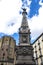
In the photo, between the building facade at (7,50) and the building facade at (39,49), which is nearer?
the building facade at (39,49)

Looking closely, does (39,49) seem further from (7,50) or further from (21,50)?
(7,50)

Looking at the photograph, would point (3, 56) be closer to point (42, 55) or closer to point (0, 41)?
point (0, 41)

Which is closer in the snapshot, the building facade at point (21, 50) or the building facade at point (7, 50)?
the building facade at point (21, 50)

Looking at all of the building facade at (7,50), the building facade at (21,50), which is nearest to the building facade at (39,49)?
the building facade at (21,50)

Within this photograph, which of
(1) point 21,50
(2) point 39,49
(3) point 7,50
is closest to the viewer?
(1) point 21,50

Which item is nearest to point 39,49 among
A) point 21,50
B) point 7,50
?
point 21,50

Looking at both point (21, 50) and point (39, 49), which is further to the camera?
point (39, 49)

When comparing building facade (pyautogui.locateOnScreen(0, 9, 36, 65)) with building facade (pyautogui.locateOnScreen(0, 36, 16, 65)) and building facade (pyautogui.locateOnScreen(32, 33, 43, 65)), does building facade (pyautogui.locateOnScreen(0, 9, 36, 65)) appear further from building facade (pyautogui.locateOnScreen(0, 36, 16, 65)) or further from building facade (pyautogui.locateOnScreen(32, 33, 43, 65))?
building facade (pyautogui.locateOnScreen(32, 33, 43, 65))

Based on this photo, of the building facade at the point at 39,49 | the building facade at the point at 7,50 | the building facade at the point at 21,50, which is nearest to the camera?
the building facade at the point at 21,50

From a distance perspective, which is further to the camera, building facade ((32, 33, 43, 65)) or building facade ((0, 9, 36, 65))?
building facade ((32, 33, 43, 65))

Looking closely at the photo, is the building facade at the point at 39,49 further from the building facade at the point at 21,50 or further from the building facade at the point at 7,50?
the building facade at the point at 7,50

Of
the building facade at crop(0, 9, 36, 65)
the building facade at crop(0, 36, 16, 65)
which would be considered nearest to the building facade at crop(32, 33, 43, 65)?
the building facade at crop(0, 9, 36, 65)

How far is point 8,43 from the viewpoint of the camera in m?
48.6

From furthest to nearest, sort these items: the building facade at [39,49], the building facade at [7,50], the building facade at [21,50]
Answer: the building facade at [7,50]
the building facade at [39,49]
the building facade at [21,50]
